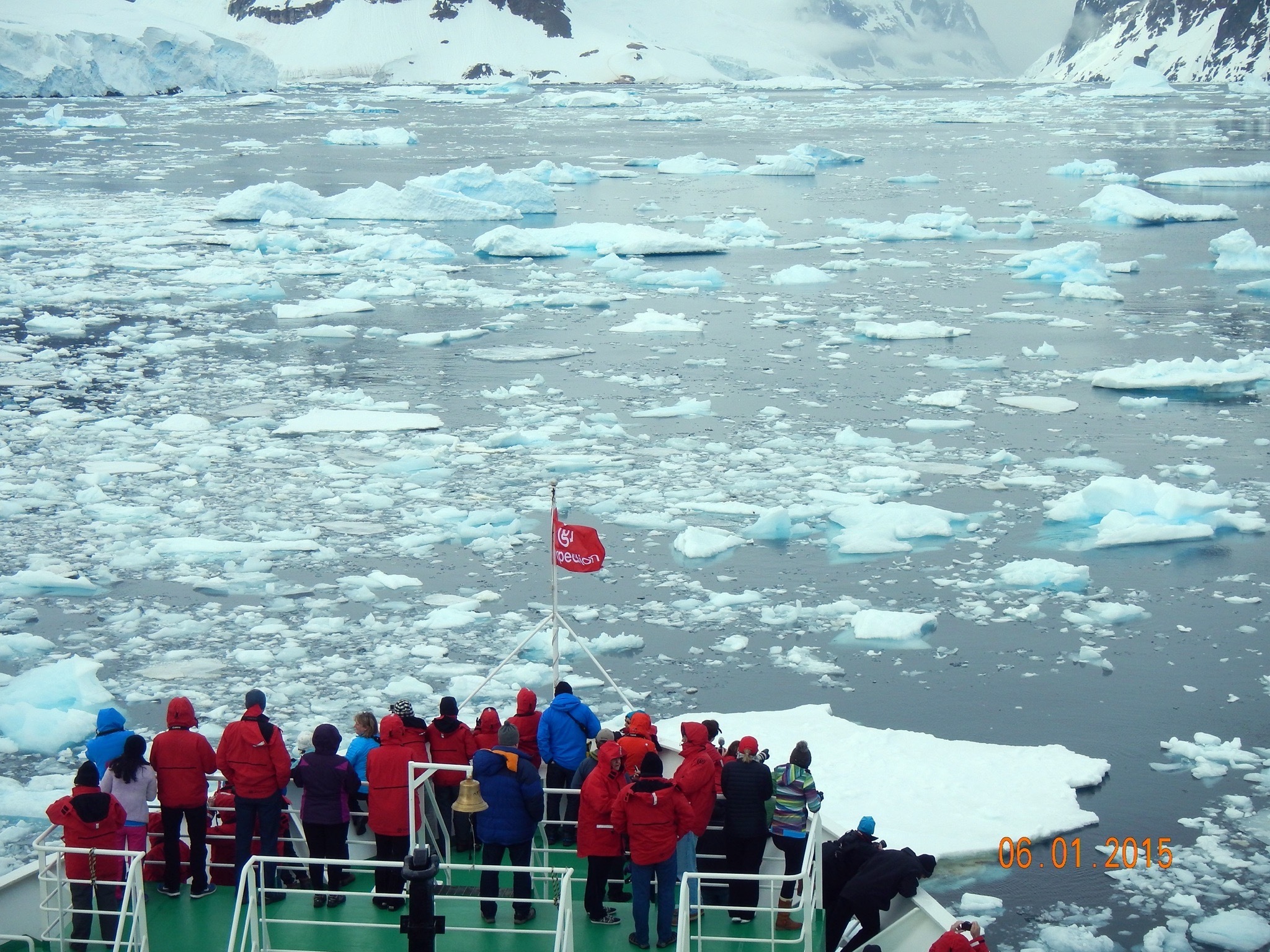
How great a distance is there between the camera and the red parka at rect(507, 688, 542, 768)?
6.31 metres

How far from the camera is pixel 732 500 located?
43.0ft

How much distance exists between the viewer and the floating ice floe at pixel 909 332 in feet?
65.7

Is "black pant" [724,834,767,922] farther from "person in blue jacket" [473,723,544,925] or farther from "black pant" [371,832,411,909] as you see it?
"black pant" [371,832,411,909]

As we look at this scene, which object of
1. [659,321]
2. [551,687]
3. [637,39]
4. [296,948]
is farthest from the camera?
[637,39]

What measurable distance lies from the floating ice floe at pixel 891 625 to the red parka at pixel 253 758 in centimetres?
554

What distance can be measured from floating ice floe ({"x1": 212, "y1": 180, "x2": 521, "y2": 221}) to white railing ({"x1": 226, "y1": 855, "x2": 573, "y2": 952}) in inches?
1125

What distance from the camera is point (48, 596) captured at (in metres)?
11.1

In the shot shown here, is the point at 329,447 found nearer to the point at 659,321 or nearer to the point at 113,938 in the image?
the point at 659,321

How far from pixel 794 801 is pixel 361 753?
197 cm

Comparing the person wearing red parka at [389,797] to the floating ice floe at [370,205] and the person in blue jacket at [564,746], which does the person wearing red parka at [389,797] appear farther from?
the floating ice floe at [370,205]

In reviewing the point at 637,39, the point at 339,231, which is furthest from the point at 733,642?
the point at 637,39

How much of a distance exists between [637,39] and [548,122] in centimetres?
7745
